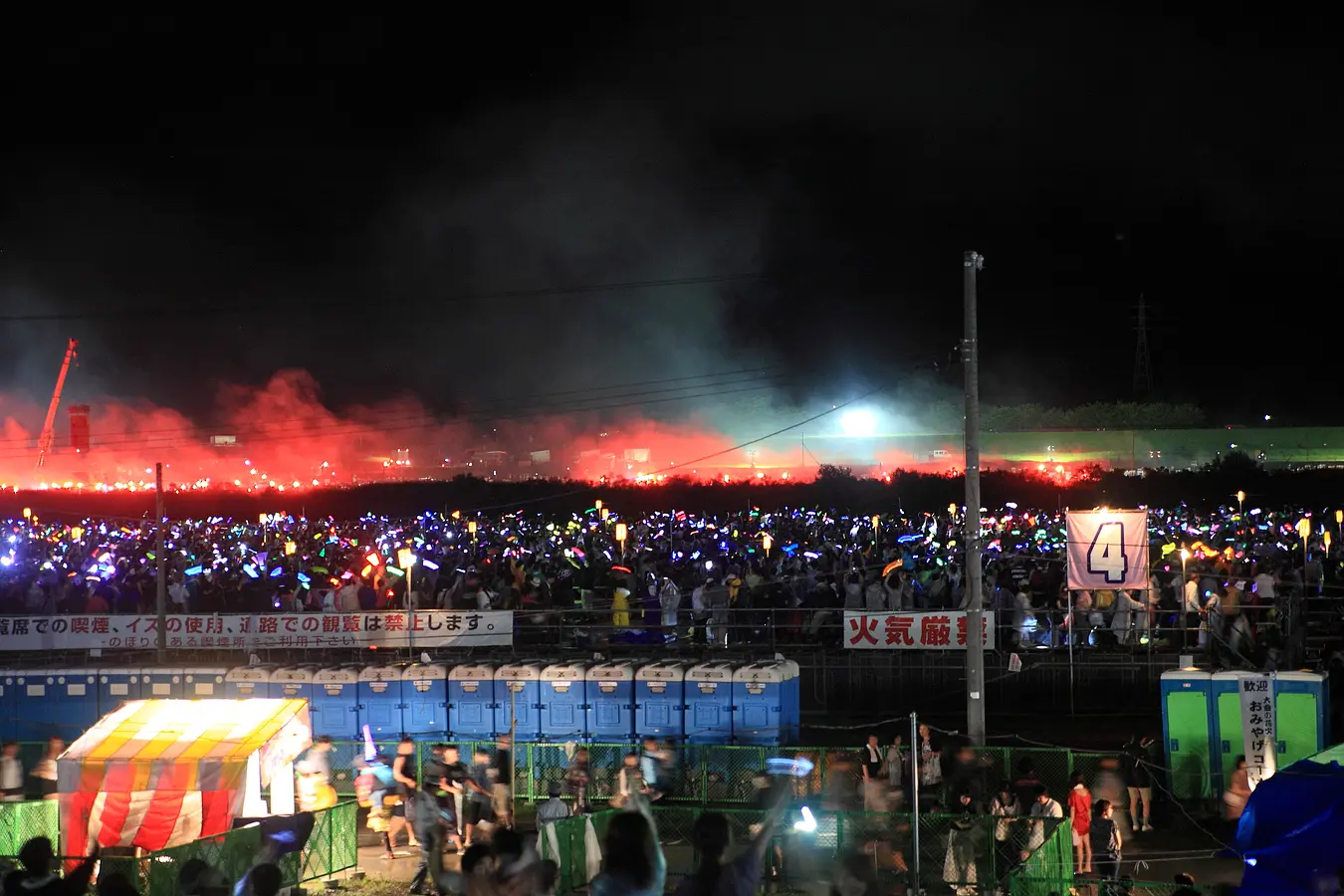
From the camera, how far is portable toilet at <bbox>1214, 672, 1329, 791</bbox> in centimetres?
1535

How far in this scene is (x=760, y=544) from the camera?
3441 centimetres

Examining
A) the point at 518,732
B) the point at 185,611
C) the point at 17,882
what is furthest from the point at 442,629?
the point at 17,882

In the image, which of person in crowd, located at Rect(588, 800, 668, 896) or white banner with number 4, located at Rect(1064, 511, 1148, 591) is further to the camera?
white banner with number 4, located at Rect(1064, 511, 1148, 591)

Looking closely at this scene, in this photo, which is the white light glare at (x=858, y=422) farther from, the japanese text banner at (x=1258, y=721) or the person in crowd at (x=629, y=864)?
the person in crowd at (x=629, y=864)

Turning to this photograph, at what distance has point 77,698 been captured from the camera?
21.1m

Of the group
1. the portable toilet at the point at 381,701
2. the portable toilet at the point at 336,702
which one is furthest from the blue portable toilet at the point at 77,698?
the portable toilet at the point at 381,701

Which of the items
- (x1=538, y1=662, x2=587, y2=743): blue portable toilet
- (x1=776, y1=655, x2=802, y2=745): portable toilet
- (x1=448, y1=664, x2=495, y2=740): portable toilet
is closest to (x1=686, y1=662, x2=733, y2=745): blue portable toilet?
(x1=776, y1=655, x2=802, y2=745): portable toilet

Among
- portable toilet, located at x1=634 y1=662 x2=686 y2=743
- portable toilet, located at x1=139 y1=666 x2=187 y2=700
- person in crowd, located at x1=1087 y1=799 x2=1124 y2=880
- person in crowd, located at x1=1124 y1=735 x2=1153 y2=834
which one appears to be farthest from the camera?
portable toilet, located at x1=139 y1=666 x2=187 y2=700

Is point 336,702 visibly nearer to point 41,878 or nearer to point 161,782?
point 161,782

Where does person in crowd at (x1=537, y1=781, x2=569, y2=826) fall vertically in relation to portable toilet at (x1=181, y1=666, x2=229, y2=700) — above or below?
below

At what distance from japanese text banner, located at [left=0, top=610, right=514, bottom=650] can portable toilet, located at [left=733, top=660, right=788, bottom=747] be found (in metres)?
5.86

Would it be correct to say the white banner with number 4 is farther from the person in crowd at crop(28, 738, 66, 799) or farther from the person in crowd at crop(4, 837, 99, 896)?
the person in crowd at crop(4, 837, 99, 896)

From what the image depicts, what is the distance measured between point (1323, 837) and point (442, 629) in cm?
1676

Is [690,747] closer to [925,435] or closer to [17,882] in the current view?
[17,882]
